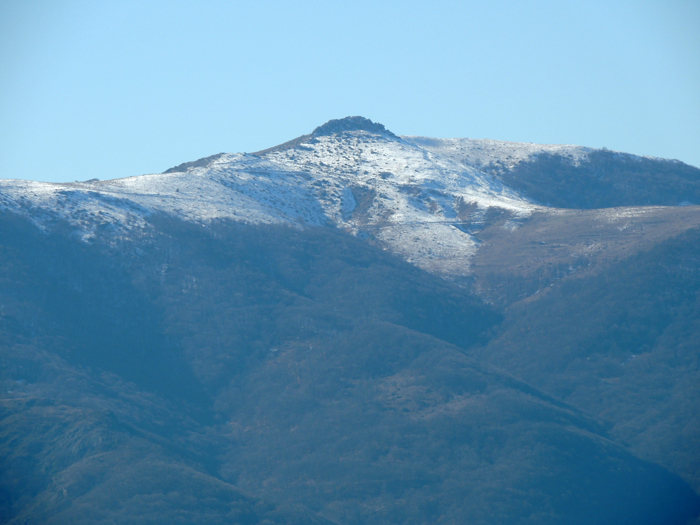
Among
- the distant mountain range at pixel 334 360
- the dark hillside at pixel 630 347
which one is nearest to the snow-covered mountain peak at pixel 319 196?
the distant mountain range at pixel 334 360

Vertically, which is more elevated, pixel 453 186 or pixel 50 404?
pixel 453 186

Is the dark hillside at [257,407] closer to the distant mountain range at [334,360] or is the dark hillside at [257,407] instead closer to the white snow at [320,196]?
the distant mountain range at [334,360]

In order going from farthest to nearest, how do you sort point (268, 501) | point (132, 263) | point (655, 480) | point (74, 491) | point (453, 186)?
point (453, 186) < point (132, 263) < point (655, 480) < point (268, 501) < point (74, 491)

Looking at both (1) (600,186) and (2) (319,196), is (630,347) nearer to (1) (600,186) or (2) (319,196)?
(2) (319,196)

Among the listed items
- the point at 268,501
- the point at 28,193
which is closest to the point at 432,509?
the point at 268,501

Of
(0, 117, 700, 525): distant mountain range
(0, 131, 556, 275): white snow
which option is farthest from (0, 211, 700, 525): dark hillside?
(0, 131, 556, 275): white snow

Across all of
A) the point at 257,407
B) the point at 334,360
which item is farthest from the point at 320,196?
the point at 257,407

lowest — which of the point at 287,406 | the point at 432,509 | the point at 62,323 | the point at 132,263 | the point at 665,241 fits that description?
the point at 432,509

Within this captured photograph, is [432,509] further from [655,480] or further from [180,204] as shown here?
[180,204]
